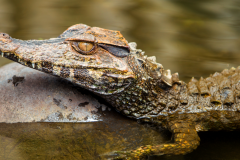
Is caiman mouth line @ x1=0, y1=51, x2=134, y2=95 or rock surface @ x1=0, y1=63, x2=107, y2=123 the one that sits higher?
caiman mouth line @ x1=0, y1=51, x2=134, y2=95

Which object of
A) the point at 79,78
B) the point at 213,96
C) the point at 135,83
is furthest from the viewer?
the point at 213,96

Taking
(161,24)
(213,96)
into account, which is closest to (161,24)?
(161,24)

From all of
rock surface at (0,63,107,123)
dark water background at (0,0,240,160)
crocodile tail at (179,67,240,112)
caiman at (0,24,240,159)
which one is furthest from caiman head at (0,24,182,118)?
dark water background at (0,0,240,160)

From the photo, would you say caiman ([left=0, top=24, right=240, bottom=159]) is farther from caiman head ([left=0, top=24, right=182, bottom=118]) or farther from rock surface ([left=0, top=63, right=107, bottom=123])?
rock surface ([left=0, top=63, right=107, bottom=123])

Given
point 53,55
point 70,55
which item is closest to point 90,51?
point 70,55

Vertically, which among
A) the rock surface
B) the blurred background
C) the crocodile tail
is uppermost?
the blurred background

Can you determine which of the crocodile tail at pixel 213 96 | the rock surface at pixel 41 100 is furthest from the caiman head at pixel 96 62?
the crocodile tail at pixel 213 96

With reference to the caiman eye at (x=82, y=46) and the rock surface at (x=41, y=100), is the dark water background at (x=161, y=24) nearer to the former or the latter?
the rock surface at (x=41, y=100)

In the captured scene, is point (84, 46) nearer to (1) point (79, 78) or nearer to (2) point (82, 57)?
(2) point (82, 57)
